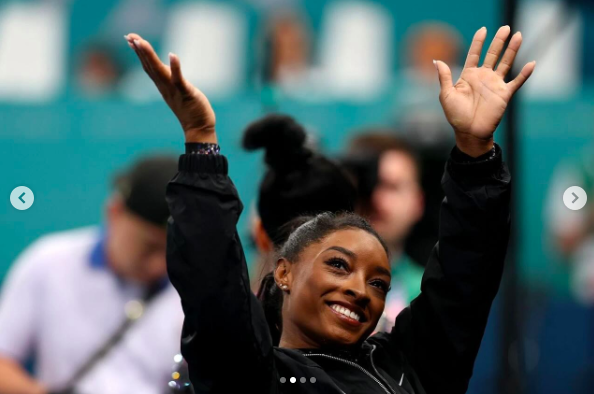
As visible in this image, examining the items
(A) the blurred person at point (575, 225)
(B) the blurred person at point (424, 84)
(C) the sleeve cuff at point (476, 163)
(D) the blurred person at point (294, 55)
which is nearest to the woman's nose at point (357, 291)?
(C) the sleeve cuff at point (476, 163)

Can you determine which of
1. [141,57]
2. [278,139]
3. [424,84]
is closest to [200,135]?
[141,57]

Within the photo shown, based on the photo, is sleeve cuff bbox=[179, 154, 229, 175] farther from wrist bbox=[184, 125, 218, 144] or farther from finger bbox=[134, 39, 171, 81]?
finger bbox=[134, 39, 171, 81]

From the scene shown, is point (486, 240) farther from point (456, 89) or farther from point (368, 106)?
point (368, 106)

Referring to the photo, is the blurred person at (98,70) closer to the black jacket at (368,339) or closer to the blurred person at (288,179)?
the blurred person at (288,179)

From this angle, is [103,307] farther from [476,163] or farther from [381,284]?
[476,163]

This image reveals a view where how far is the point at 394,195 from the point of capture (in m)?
3.52

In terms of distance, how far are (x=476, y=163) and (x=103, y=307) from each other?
170cm

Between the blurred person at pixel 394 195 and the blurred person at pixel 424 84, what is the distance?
0.46m

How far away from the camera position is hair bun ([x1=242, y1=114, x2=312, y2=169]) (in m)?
2.60

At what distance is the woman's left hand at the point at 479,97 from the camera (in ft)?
6.25

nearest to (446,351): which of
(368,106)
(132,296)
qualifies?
(132,296)

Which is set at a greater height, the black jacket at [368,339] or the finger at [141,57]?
the finger at [141,57]

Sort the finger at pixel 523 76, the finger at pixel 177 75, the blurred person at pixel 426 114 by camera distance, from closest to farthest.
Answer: the finger at pixel 177 75, the finger at pixel 523 76, the blurred person at pixel 426 114

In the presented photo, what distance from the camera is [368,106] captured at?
511 centimetres
